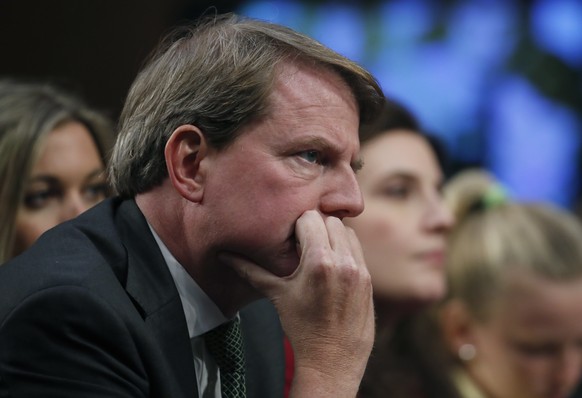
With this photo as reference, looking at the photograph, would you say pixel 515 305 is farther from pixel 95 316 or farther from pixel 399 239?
pixel 95 316

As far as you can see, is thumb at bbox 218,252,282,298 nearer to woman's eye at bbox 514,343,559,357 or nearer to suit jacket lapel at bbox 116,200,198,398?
suit jacket lapel at bbox 116,200,198,398

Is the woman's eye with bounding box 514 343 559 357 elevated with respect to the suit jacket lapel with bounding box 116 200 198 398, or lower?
lower

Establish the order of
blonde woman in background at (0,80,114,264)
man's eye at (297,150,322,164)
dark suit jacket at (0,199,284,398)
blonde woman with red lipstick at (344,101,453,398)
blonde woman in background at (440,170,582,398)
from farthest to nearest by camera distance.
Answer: blonde woman in background at (440,170,582,398) → blonde woman with red lipstick at (344,101,453,398) → blonde woman in background at (0,80,114,264) → man's eye at (297,150,322,164) → dark suit jacket at (0,199,284,398)

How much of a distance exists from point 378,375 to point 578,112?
2.93 meters

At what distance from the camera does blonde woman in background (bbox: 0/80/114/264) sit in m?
2.75

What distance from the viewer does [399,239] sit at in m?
3.16

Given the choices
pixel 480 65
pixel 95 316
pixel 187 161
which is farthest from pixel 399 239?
pixel 480 65

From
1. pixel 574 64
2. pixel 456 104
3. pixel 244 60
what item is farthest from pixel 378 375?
pixel 574 64

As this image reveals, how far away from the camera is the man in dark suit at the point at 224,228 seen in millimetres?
1769

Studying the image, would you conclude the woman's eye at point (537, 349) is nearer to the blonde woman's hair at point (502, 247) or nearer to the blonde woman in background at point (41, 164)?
the blonde woman's hair at point (502, 247)

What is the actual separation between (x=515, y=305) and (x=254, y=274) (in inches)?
69.8

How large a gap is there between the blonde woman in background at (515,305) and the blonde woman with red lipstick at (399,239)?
0.60 ft

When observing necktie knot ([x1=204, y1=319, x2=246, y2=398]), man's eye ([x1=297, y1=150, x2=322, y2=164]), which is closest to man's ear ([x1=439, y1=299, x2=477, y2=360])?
necktie knot ([x1=204, y1=319, x2=246, y2=398])

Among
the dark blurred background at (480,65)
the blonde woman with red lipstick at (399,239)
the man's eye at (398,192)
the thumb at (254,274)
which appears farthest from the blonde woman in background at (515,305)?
the dark blurred background at (480,65)
